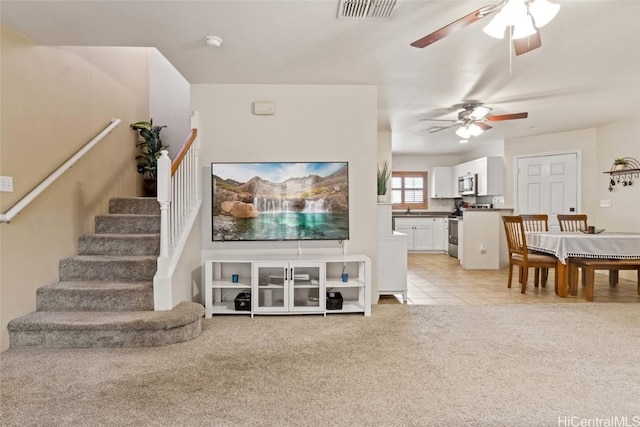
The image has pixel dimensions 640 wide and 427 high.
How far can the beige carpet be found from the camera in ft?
6.08

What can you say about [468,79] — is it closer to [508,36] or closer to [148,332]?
[508,36]

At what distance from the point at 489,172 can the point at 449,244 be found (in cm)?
184

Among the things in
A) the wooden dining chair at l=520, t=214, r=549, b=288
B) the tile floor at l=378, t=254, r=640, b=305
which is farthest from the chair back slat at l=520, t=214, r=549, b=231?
the tile floor at l=378, t=254, r=640, b=305

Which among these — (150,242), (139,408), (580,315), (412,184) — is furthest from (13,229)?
(412,184)

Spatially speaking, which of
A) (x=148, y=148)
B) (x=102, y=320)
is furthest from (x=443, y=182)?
(x=102, y=320)

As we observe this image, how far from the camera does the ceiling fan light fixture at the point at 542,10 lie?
184cm

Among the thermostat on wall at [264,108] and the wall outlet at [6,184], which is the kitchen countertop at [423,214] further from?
the wall outlet at [6,184]

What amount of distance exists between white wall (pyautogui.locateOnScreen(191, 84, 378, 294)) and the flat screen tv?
15cm

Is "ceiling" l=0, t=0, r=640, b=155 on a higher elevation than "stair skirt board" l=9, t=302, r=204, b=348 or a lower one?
higher

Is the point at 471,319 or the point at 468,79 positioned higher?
the point at 468,79

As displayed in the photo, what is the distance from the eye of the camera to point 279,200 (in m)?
3.77

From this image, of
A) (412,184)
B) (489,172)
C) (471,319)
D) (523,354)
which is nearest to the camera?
(523,354)

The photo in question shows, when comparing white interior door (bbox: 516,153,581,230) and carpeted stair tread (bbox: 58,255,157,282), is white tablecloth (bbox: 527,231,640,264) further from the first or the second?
carpeted stair tread (bbox: 58,255,157,282)

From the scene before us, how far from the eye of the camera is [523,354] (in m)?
2.63
